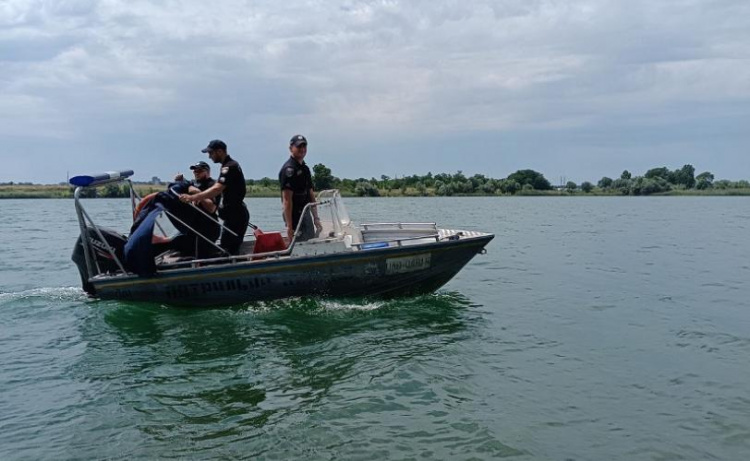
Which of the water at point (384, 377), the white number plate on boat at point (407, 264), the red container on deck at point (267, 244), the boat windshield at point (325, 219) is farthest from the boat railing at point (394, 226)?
the red container on deck at point (267, 244)

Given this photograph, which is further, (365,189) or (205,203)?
(365,189)

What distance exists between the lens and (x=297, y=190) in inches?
462

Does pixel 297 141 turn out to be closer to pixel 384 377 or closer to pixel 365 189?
pixel 384 377

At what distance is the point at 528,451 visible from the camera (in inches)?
252

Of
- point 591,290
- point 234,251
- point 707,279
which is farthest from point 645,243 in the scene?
point 234,251

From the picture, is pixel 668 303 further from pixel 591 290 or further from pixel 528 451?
pixel 528 451

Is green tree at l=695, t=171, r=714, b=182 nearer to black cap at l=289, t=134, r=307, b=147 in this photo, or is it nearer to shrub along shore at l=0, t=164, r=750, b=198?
shrub along shore at l=0, t=164, r=750, b=198

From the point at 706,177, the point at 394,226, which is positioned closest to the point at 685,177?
the point at 706,177

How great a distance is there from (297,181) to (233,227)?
1.47m

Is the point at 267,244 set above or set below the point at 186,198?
below

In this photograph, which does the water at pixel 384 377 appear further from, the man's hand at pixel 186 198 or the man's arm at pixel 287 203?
the man's hand at pixel 186 198

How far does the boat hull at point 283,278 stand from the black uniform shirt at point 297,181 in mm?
1162

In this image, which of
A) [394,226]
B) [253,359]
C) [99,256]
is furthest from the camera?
[394,226]

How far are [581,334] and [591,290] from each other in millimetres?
5061
